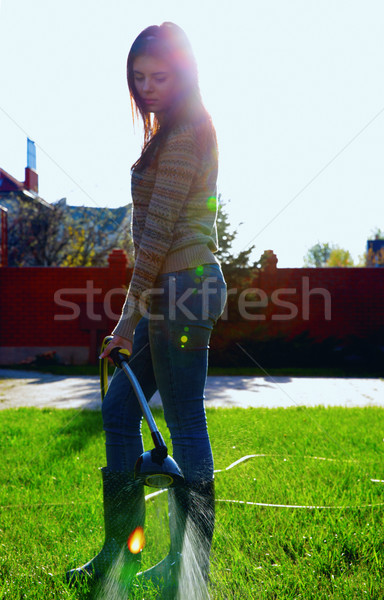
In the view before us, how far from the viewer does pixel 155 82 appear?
1.69 m

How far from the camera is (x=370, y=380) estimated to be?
27.8ft

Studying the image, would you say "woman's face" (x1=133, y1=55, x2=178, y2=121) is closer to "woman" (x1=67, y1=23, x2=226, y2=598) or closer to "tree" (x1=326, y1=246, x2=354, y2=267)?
"woman" (x1=67, y1=23, x2=226, y2=598)

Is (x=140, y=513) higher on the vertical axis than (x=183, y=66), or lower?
lower

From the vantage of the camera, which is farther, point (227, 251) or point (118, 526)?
point (227, 251)

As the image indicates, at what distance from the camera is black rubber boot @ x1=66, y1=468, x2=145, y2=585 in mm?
1710

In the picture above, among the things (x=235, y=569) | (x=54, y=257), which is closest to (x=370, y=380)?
(x=235, y=569)

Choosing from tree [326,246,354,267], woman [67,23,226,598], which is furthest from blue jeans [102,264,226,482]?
tree [326,246,354,267]

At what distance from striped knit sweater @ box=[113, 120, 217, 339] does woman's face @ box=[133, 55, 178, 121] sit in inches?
5.1

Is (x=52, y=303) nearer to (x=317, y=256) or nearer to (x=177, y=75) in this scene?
(x=177, y=75)

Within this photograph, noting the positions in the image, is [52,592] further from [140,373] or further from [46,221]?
[46,221]

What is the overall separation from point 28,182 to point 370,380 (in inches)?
571

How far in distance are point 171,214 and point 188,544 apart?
3.27ft

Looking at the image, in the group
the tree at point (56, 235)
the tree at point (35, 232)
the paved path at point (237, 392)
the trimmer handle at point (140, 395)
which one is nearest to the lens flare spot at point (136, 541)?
the trimmer handle at point (140, 395)

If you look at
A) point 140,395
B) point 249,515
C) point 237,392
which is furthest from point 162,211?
point 237,392
